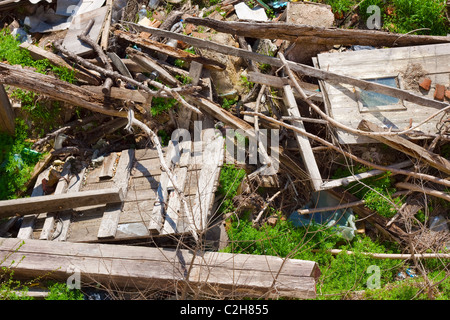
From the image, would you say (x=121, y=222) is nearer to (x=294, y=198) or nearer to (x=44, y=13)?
(x=294, y=198)

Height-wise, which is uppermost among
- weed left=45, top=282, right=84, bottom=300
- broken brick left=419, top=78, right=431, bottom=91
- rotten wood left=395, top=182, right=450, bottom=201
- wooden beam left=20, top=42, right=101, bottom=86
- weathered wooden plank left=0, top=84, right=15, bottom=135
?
wooden beam left=20, top=42, right=101, bottom=86

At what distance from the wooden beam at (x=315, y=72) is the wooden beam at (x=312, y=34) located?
27 centimetres

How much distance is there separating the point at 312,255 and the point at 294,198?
3.03ft

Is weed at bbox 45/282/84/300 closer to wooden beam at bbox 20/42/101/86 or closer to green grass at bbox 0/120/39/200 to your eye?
green grass at bbox 0/120/39/200

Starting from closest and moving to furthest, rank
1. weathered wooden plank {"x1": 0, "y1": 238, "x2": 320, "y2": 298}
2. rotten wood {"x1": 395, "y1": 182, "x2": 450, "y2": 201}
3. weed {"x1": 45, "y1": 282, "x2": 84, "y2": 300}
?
weathered wooden plank {"x1": 0, "y1": 238, "x2": 320, "y2": 298}
weed {"x1": 45, "y1": 282, "x2": 84, "y2": 300}
rotten wood {"x1": 395, "y1": 182, "x2": 450, "y2": 201}

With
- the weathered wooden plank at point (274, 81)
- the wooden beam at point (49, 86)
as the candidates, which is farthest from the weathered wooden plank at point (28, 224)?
the weathered wooden plank at point (274, 81)

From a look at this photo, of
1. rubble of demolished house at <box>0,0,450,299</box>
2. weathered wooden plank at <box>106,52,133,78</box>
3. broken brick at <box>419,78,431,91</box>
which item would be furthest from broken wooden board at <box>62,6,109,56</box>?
broken brick at <box>419,78,431,91</box>

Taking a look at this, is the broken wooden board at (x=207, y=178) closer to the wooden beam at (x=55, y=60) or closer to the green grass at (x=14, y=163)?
the wooden beam at (x=55, y=60)

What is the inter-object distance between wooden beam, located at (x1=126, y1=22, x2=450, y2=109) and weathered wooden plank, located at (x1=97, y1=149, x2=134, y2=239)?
189 cm

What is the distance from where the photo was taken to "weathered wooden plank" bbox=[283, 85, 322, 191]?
534 cm

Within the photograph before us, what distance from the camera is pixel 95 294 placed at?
5.06m

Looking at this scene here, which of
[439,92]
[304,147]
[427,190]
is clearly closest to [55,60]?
[304,147]

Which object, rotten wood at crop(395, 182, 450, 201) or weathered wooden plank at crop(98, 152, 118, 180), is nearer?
rotten wood at crop(395, 182, 450, 201)

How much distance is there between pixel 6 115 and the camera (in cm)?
623
